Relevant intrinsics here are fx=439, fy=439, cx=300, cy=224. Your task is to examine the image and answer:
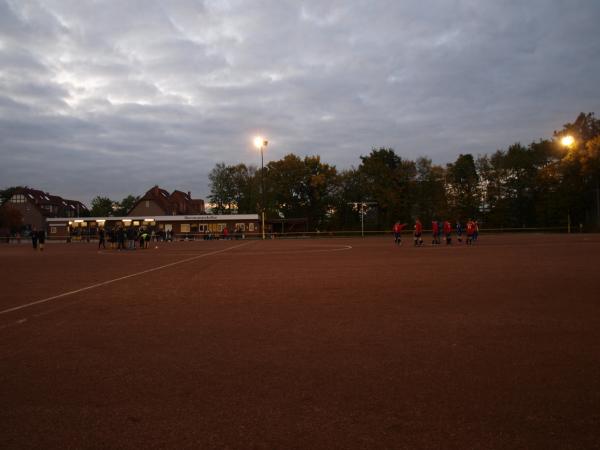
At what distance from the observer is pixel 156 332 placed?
6.18 m

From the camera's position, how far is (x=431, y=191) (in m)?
70.0

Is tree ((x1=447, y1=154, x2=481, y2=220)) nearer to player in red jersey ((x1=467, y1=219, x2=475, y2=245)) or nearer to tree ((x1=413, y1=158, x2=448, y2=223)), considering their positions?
tree ((x1=413, y1=158, x2=448, y2=223))

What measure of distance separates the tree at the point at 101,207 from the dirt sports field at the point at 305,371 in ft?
420

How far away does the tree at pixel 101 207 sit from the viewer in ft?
413

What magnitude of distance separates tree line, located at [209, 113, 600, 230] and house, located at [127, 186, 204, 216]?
2774 centimetres

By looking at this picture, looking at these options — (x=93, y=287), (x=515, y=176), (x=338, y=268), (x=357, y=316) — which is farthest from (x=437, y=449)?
(x=515, y=176)

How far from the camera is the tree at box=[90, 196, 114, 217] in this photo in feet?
413

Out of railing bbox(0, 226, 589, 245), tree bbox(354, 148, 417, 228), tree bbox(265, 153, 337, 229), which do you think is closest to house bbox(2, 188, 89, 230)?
railing bbox(0, 226, 589, 245)

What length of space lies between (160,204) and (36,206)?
27.1m

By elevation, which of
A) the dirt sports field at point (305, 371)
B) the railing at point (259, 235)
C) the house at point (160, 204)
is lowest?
the railing at point (259, 235)

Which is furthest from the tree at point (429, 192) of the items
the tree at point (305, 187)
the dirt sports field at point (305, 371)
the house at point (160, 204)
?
the dirt sports field at point (305, 371)

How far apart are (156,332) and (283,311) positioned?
2.22m

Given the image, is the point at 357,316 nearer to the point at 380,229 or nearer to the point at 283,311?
the point at 283,311

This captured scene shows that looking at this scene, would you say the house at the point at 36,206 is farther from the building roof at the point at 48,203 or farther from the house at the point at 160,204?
the house at the point at 160,204
